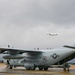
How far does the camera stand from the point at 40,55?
39.7 m

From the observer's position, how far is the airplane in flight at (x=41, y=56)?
37519 mm

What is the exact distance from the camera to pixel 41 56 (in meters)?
39.5

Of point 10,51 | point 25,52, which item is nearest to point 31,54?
point 25,52

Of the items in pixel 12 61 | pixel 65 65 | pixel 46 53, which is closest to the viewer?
pixel 65 65

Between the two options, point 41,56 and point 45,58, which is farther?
point 41,56

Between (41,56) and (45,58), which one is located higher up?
(41,56)

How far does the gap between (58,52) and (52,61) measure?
181cm

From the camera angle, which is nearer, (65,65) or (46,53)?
(65,65)

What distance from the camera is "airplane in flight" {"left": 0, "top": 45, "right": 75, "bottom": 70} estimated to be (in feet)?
123

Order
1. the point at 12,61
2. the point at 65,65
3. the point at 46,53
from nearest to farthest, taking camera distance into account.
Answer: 1. the point at 65,65
2. the point at 46,53
3. the point at 12,61

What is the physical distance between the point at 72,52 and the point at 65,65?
227cm

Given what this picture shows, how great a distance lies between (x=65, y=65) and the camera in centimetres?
A: 3675

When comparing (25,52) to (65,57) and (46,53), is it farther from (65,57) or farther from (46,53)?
(65,57)

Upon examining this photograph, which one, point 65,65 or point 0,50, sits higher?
point 0,50
